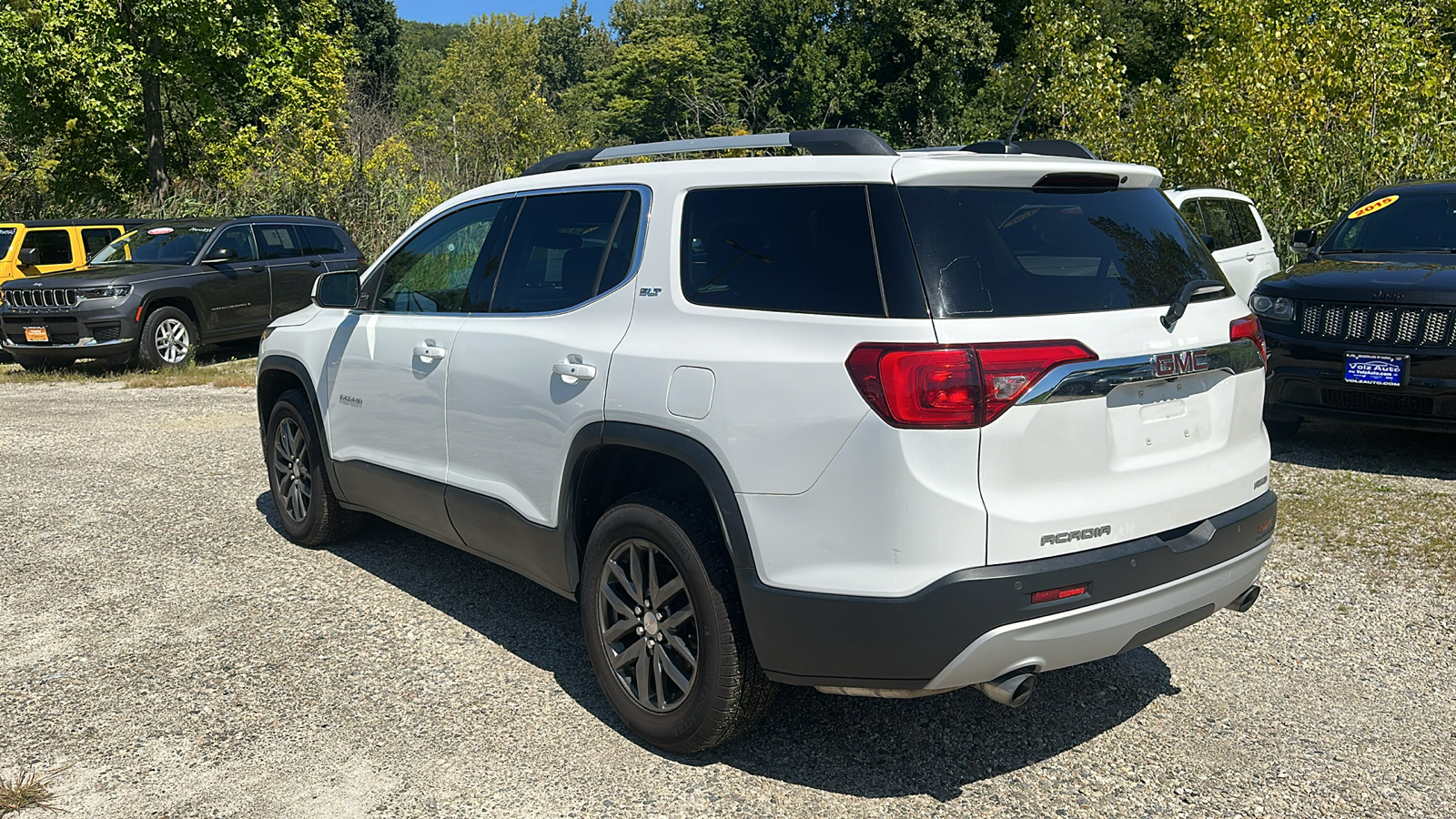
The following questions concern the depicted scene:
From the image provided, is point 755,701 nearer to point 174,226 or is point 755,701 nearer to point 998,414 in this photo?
point 998,414

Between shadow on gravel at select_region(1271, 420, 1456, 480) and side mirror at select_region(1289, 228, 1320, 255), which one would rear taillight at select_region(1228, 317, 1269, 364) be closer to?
shadow on gravel at select_region(1271, 420, 1456, 480)

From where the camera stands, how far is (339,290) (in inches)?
206

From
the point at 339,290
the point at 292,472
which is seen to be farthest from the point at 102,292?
the point at 339,290

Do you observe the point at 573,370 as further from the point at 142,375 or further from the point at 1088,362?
the point at 142,375

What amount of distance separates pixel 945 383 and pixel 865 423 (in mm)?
223

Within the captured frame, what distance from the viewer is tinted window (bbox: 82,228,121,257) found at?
1501 centimetres

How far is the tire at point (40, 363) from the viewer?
1342cm

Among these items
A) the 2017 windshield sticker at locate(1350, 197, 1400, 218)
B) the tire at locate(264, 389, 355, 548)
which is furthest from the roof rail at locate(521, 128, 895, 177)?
the 2017 windshield sticker at locate(1350, 197, 1400, 218)

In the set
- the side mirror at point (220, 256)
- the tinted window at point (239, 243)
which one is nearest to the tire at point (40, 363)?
the side mirror at point (220, 256)

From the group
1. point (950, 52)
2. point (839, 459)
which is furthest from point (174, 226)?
point (950, 52)

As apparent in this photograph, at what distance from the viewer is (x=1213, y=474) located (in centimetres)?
340

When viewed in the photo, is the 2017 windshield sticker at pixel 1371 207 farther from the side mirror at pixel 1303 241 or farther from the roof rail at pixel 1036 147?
the roof rail at pixel 1036 147

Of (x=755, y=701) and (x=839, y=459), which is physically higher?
(x=839, y=459)

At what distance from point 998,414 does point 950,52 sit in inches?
1927
